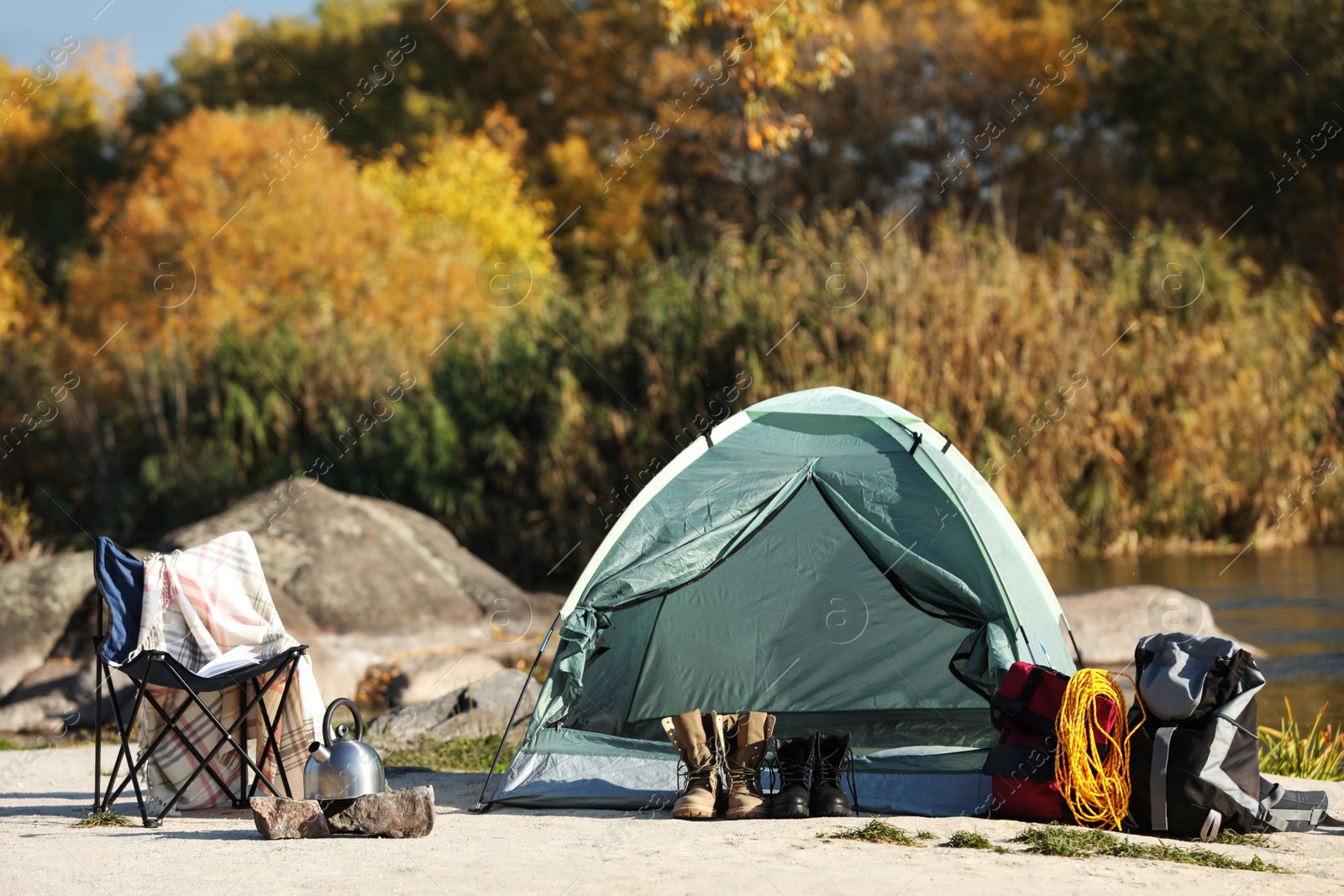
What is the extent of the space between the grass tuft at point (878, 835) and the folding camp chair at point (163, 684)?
6.57ft

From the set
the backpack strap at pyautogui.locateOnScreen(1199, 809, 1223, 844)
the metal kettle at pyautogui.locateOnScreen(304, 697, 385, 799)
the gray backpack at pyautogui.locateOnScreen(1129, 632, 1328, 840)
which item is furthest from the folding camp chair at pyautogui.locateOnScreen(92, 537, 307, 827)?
the backpack strap at pyautogui.locateOnScreen(1199, 809, 1223, 844)

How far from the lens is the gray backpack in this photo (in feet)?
14.9

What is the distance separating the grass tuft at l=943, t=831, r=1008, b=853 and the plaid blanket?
7.88ft

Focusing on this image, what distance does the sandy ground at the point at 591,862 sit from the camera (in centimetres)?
386

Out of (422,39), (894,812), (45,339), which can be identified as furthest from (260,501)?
(422,39)

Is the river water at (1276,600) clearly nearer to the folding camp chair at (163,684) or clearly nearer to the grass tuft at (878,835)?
the grass tuft at (878,835)

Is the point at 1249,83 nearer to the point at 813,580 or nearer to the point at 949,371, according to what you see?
the point at 949,371

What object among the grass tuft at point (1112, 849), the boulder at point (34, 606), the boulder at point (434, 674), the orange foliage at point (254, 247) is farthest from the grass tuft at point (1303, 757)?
the orange foliage at point (254, 247)

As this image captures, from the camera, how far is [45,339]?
88.8 ft

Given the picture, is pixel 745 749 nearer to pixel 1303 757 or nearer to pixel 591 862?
pixel 591 862

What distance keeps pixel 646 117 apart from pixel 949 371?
2040 centimetres

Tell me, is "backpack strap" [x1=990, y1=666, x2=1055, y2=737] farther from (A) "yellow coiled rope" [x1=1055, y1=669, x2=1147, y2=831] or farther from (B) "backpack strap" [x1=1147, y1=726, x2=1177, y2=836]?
(B) "backpack strap" [x1=1147, y1=726, x2=1177, y2=836]

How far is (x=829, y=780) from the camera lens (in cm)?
512

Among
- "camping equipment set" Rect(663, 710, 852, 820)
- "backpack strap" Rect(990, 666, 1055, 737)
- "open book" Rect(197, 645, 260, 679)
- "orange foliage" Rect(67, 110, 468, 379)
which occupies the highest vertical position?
"orange foliage" Rect(67, 110, 468, 379)
